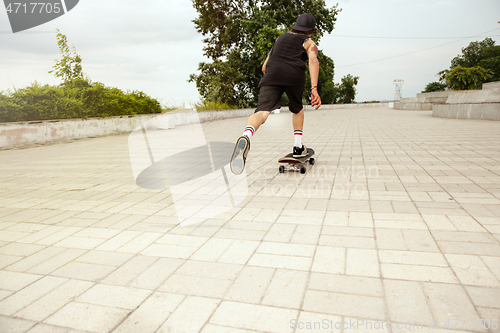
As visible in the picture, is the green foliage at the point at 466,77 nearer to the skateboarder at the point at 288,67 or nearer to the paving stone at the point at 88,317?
the skateboarder at the point at 288,67

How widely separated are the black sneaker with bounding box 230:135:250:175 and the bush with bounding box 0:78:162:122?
989cm

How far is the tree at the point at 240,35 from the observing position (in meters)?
33.8

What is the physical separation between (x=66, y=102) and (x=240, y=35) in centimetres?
2887

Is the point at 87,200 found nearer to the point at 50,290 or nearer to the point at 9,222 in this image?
the point at 9,222

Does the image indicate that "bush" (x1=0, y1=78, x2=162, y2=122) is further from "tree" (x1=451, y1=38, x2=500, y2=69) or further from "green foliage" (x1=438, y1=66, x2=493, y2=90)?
"tree" (x1=451, y1=38, x2=500, y2=69)

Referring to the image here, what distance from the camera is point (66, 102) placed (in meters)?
11.9

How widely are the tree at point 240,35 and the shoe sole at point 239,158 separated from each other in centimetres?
3019

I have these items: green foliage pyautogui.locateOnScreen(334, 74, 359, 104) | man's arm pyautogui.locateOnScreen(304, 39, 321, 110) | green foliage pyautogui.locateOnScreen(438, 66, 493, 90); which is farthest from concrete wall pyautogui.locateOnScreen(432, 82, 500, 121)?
green foliage pyautogui.locateOnScreen(334, 74, 359, 104)

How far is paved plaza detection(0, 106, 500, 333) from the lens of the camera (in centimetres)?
170

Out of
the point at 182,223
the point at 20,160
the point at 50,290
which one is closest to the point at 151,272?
the point at 50,290

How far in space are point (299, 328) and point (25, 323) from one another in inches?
55.2

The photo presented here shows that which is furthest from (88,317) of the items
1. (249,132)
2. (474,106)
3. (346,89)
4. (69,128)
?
(346,89)

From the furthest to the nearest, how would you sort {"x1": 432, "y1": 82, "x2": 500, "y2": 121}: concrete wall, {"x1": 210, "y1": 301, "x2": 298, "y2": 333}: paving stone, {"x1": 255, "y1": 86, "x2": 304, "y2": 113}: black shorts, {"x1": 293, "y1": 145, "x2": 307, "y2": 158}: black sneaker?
{"x1": 432, "y1": 82, "x2": 500, "y2": 121}: concrete wall, {"x1": 293, "y1": 145, "x2": 307, "y2": 158}: black sneaker, {"x1": 255, "y1": 86, "x2": 304, "y2": 113}: black shorts, {"x1": 210, "y1": 301, "x2": 298, "y2": 333}: paving stone

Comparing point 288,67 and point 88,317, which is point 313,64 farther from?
point 88,317
